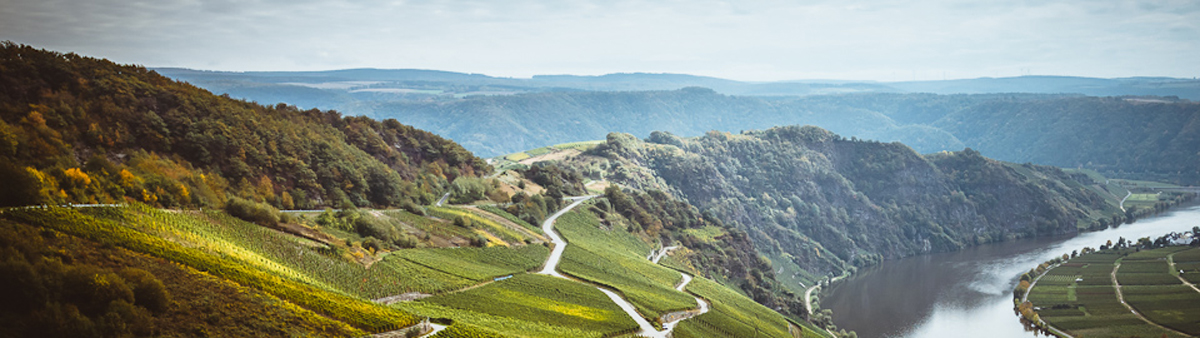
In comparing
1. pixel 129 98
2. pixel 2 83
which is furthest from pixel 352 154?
pixel 2 83

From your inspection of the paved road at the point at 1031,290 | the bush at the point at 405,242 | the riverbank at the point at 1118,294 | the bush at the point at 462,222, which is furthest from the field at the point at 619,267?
the riverbank at the point at 1118,294

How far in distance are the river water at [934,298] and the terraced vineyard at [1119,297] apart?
740 centimetres

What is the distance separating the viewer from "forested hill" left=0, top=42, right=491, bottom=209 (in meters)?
45.9

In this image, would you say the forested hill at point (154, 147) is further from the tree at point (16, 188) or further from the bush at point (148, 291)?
the bush at point (148, 291)

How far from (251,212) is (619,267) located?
39.8 m

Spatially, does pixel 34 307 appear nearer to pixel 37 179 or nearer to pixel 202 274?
pixel 202 274

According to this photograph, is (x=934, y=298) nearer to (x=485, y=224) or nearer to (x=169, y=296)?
(x=485, y=224)

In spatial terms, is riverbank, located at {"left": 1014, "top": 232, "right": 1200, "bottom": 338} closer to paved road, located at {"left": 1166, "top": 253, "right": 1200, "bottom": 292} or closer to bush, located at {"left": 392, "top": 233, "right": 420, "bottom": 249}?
paved road, located at {"left": 1166, "top": 253, "right": 1200, "bottom": 292}

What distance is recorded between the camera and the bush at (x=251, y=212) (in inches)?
2055

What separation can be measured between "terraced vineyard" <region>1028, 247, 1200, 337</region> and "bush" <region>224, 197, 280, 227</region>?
401ft

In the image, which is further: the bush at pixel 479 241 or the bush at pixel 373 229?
the bush at pixel 479 241

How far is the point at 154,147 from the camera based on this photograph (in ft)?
204

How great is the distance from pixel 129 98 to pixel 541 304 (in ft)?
138

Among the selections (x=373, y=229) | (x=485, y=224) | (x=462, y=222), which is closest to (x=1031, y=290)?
(x=485, y=224)
